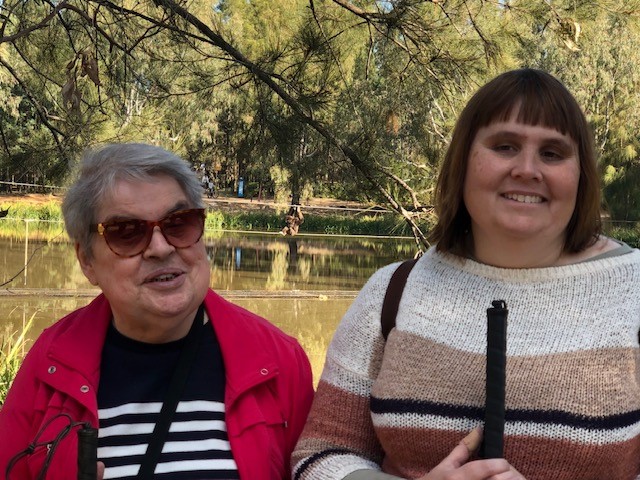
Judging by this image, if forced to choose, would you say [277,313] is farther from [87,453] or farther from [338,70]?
[87,453]

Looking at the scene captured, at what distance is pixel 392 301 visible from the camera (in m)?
1.37

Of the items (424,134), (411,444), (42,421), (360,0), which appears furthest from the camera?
(424,134)

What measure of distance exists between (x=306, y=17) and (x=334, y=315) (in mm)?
6388

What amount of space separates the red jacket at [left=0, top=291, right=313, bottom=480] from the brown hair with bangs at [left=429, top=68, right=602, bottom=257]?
44 centimetres

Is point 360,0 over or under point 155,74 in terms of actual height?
over

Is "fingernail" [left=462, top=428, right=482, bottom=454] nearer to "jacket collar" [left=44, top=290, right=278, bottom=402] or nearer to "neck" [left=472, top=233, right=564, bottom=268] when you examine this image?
"neck" [left=472, top=233, right=564, bottom=268]

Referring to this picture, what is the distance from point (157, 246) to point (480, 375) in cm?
61

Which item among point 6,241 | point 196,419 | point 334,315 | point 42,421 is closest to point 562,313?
point 196,419

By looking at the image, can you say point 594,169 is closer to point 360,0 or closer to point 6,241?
point 360,0

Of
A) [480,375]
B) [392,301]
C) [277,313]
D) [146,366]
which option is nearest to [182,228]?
[146,366]

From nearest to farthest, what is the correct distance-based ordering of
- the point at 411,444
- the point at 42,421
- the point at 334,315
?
the point at 411,444 < the point at 42,421 < the point at 334,315

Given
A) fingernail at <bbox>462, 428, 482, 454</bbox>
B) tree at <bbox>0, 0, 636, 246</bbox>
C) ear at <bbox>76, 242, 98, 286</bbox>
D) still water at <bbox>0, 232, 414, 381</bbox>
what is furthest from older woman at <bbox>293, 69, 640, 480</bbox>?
still water at <bbox>0, 232, 414, 381</bbox>

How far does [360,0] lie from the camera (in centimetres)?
388

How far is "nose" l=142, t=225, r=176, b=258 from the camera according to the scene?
56.2 inches
